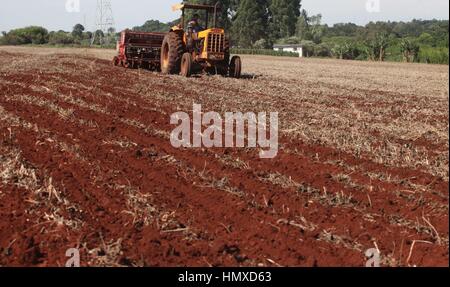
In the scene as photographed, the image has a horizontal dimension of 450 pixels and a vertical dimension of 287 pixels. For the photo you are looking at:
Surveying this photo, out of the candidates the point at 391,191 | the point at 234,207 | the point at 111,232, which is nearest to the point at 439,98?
the point at 391,191

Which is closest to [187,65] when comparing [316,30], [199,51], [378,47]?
[199,51]

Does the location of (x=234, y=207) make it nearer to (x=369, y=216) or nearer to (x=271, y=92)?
(x=369, y=216)

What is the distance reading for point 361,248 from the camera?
3516mm

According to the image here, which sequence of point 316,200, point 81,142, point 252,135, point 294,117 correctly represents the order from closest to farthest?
point 316,200 → point 81,142 → point 252,135 → point 294,117

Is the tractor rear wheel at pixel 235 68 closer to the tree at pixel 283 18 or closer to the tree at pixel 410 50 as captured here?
the tree at pixel 410 50

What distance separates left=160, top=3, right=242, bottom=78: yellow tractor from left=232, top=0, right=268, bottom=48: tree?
65.1 metres

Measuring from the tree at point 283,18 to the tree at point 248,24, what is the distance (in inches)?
140

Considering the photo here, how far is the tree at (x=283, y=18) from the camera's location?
85.4 m

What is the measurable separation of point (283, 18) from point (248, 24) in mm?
8198

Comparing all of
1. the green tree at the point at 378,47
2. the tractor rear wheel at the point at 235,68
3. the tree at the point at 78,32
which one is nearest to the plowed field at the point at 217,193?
the tractor rear wheel at the point at 235,68

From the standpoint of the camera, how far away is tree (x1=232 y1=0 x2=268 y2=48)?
80875mm

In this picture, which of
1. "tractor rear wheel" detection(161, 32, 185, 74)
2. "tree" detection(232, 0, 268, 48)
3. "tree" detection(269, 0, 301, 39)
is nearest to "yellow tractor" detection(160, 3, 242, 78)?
Answer: "tractor rear wheel" detection(161, 32, 185, 74)

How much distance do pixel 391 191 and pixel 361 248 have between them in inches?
50.8

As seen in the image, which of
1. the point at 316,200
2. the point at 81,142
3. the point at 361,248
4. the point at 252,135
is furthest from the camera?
the point at 252,135
